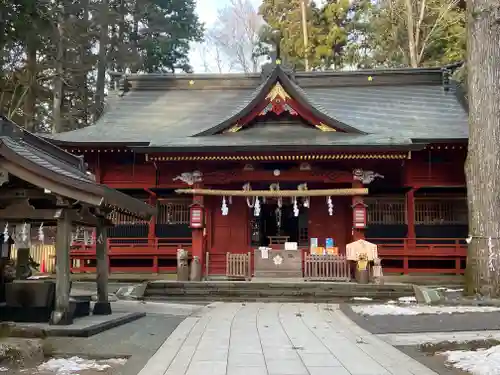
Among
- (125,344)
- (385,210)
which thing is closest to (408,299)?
(385,210)

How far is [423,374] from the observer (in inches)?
232

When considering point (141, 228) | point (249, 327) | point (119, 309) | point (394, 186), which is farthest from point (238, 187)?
point (249, 327)

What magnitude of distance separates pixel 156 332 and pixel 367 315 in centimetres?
481

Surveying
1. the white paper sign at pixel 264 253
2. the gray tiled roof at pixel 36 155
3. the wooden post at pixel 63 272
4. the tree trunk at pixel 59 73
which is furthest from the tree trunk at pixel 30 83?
the wooden post at pixel 63 272

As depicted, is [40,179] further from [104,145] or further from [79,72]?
[79,72]

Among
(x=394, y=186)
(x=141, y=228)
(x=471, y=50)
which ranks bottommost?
(x=141, y=228)

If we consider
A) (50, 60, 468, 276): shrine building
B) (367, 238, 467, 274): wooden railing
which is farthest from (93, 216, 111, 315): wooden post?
(367, 238, 467, 274): wooden railing

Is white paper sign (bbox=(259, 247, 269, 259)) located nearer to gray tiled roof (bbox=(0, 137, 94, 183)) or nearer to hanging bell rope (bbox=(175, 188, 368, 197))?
hanging bell rope (bbox=(175, 188, 368, 197))

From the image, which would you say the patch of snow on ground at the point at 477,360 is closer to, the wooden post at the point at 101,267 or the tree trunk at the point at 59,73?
the wooden post at the point at 101,267

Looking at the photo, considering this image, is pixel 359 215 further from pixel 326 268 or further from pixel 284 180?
pixel 284 180

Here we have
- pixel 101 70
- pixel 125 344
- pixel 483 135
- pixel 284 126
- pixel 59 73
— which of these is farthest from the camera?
pixel 101 70

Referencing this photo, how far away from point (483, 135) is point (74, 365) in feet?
40.8

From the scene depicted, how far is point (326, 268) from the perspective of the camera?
1573cm

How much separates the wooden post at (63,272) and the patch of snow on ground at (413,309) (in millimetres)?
6390
